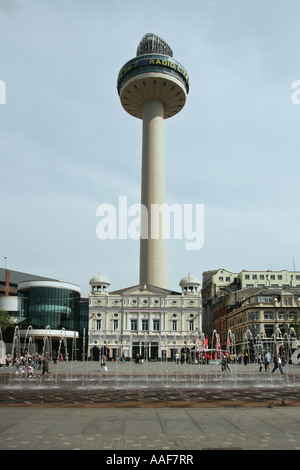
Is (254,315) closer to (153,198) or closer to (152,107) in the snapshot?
(153,198)

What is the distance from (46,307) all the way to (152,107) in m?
58.6

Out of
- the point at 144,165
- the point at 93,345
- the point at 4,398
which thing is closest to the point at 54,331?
the point at 93,345

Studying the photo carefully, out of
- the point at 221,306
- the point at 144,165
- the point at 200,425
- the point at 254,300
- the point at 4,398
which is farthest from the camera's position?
the point at 221,306

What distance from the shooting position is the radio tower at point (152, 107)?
109m

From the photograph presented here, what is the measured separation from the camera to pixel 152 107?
121188 mm

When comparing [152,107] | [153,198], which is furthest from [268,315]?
[152,107]

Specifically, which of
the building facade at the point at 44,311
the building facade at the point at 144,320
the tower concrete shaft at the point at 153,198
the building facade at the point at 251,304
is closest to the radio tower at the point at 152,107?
the tower concrete shaft at the point at 153,198

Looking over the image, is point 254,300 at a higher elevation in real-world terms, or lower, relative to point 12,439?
higher

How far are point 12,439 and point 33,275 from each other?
144443 millimetres

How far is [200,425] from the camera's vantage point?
13.5 metres

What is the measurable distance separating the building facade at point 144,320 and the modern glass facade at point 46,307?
7360mm

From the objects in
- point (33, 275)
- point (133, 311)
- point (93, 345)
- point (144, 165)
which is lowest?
point (93, 345)

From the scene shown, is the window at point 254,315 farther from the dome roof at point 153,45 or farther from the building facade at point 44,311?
the dome roof at point 153,45
